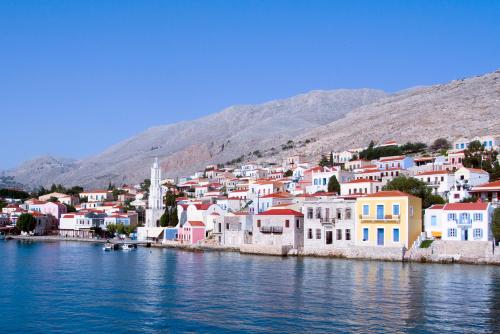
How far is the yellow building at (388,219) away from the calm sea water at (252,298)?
3.56 m

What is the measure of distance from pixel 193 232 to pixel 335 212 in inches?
847

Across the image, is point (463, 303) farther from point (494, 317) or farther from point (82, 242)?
point (82, 242)

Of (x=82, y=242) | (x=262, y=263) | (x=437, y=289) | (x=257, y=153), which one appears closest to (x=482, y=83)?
(x=257, y=153)

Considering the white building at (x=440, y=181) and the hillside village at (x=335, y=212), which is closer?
the hillside village at (x=335, y=212)

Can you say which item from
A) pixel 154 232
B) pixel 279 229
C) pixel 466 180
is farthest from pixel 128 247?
pixel 466 180

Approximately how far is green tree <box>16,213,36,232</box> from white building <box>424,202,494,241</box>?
6406 cm

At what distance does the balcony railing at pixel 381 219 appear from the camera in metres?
46.2

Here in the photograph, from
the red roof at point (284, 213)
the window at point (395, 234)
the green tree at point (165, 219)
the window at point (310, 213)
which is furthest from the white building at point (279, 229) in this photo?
the green tree at point (165, 219)

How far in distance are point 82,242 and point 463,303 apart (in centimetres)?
6093

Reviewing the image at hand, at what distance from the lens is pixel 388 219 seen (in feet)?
153

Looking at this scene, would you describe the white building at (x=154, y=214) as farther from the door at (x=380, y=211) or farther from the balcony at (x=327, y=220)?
the door at (x=380, y=211)

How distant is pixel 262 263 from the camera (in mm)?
44250

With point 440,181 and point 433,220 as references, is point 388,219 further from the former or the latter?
point 440,181

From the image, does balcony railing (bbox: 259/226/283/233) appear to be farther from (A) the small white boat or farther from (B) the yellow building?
(A) the small white boat
